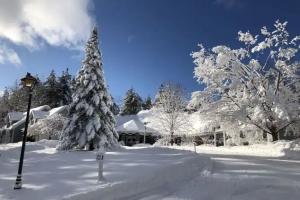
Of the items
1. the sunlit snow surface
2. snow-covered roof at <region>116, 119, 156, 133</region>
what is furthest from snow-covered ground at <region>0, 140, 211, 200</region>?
snow-covered roof at <region>116, 119, 156, 133</region>

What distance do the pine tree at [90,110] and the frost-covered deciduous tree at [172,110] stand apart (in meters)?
20.0

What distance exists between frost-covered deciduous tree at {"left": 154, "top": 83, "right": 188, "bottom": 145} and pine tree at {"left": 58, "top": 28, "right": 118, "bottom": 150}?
20.0 metres

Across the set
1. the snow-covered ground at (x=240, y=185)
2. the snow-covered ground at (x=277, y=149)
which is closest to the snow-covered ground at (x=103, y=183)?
the snow-covered ground at (x=240, y=185)

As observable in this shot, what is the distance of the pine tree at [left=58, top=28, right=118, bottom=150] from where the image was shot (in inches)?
1068

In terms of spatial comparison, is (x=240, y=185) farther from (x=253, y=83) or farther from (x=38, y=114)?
(x=38, y=114)

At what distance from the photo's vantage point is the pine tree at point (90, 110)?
89.0ft

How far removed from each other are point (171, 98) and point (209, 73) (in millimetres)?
19343

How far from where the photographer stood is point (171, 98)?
49375 mm

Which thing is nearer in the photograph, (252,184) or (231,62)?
(252,184)

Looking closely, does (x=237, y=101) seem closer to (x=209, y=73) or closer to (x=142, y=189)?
(x=209, y=73)

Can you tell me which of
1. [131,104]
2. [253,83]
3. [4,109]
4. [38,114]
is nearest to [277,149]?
[253,83]

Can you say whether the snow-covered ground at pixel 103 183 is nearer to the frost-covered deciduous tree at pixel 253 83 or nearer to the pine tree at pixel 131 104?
the frost-covered deciduous tree at pixel 253 83

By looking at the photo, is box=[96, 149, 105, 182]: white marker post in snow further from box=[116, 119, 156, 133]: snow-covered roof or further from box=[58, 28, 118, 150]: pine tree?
box=[116, 119, 156, 133]: snow-covered roof

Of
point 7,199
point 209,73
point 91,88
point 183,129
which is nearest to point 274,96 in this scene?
point 209,73
